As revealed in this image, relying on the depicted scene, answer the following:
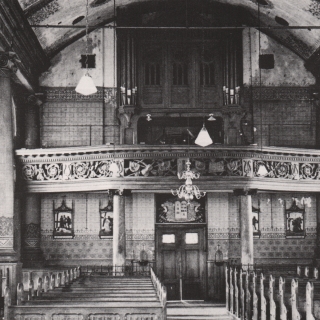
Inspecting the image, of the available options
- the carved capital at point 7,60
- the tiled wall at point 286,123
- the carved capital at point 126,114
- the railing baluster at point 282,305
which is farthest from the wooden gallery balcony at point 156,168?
the railing baluster at point 282,305

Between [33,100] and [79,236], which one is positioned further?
[79,236]

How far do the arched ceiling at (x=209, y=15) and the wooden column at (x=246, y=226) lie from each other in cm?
594

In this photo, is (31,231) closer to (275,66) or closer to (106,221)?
(106,221)

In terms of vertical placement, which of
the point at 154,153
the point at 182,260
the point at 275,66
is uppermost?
the point at 275,66

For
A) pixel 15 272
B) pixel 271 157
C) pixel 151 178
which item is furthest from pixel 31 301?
pixel 271 157

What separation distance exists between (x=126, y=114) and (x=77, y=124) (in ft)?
6.95

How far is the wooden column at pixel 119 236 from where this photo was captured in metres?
19.0

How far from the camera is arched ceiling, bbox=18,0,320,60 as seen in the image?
19.3 m

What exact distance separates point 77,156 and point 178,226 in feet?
16.0

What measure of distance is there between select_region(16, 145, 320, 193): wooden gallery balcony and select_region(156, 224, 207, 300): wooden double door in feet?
10.8

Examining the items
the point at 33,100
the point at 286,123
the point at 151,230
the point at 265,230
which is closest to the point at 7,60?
the point at 33,100

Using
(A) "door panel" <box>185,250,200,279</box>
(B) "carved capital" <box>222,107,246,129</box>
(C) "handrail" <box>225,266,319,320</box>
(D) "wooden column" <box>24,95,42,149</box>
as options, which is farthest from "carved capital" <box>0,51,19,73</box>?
(A) "door panel" <box>185,250,200,279</box>

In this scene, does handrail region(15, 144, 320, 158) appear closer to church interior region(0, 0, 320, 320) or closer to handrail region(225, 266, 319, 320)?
church interior region(0, 0, 320, 320)

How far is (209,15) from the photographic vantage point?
21.8m
